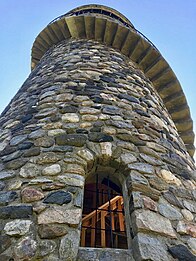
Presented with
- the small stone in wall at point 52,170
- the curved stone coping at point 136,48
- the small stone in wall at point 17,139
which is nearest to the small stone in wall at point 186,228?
the small stone in wall at point 52,170

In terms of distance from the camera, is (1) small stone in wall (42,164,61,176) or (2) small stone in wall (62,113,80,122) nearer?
(1) small stone in wall (42,164,61,176)

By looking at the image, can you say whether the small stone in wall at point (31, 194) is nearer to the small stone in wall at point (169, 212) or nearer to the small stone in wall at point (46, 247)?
the small stone in wall at point (46, 247)

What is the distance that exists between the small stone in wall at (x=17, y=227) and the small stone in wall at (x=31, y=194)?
7.7 inches

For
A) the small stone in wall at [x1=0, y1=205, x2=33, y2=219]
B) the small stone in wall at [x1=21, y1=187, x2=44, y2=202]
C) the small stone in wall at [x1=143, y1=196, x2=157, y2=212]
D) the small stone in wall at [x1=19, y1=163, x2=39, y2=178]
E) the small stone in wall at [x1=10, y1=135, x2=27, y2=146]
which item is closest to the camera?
the small stone in wall at [x1=0, y1=205, x2=33, y2=219]

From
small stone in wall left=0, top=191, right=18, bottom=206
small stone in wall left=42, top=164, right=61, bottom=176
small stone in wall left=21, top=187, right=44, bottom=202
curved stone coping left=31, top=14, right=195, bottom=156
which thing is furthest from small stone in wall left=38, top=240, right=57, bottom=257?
curved stone coping left=31, top=14, right=195, bottom=156

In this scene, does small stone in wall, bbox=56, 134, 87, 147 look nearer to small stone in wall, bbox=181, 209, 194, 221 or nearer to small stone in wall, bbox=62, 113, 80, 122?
small stone in wall, bbox=62, 113, 80, 122

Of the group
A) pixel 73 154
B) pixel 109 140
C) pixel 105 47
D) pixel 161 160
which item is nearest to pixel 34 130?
pixel 73 154

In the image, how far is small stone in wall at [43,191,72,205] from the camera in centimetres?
195

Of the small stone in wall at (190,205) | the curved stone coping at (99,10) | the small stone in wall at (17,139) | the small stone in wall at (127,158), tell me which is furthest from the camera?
the curved stone coping at (99,10)

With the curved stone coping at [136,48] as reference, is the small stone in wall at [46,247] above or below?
below

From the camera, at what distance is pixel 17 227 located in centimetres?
177

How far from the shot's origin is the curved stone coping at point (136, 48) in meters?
5.64

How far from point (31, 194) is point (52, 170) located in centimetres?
30

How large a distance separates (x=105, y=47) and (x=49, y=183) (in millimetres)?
3995
